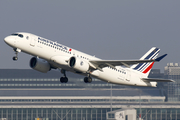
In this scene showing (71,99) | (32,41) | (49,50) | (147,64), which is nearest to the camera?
(32,41)

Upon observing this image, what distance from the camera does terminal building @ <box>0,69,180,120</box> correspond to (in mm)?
119188

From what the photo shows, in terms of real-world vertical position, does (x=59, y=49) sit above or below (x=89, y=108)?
above

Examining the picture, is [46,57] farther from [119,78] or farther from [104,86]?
[104,86]

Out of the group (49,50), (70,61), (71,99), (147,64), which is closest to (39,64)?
(49,50)

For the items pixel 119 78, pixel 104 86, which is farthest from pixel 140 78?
pixel 104 86

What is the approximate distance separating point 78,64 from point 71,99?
9851 cm

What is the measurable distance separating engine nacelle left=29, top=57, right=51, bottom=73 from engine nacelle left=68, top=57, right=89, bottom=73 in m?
5.07

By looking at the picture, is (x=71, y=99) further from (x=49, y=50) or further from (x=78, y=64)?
(x=49, y=50)

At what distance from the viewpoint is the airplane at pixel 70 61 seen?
48719 millimetres

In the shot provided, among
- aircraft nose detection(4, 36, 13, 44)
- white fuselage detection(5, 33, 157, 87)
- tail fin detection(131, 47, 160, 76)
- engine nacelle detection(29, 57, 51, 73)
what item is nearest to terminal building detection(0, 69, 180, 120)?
tail fin detection(131, 47, 160, 76)

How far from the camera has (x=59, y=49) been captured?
165 ft

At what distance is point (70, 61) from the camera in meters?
50.4

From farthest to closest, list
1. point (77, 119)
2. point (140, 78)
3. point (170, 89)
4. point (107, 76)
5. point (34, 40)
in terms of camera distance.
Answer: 1. point (170, 89)
2. point (77, 119)
3. point (140, 78)
4. point (107, 76)
5. point (34, 40)

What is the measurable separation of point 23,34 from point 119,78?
662 inches
